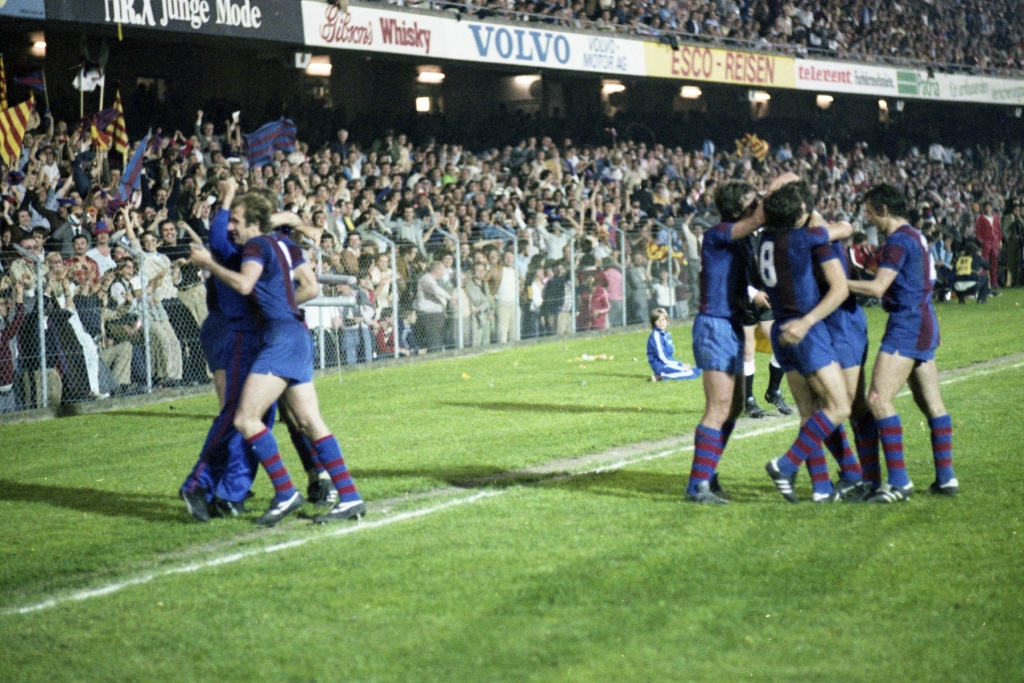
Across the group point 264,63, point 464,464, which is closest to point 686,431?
point 464,464

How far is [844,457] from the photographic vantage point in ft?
24.8

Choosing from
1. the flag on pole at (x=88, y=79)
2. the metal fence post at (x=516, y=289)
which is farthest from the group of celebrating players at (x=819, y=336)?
the flag on pole at (x=88, y=79)

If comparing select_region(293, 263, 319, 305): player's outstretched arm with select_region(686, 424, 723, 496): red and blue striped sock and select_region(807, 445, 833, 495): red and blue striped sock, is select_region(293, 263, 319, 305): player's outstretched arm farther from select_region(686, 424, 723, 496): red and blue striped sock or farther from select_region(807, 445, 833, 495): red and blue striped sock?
select_region(807, 445, 833, 495): red and blue striped sock

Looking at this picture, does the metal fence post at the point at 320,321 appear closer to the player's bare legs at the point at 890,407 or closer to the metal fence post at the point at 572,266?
the metal fence post at the point at 572,266

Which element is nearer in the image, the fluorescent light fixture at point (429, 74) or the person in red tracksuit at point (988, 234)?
the fluorescent light fixture at point (429, 74)

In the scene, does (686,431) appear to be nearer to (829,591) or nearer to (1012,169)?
(829,591)

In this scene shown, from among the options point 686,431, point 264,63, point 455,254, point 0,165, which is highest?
point 264,63

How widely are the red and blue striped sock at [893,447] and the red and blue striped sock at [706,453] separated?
0.95m

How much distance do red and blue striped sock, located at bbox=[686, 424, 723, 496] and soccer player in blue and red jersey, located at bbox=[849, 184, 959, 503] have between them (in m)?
0.93

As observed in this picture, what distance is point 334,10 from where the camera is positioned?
2236cm

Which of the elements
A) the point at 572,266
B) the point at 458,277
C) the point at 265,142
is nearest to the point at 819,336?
the point at 458,277

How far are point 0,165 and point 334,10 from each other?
7561 millimetres

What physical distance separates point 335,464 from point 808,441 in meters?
2.68

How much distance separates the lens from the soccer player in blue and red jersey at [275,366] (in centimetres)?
697
